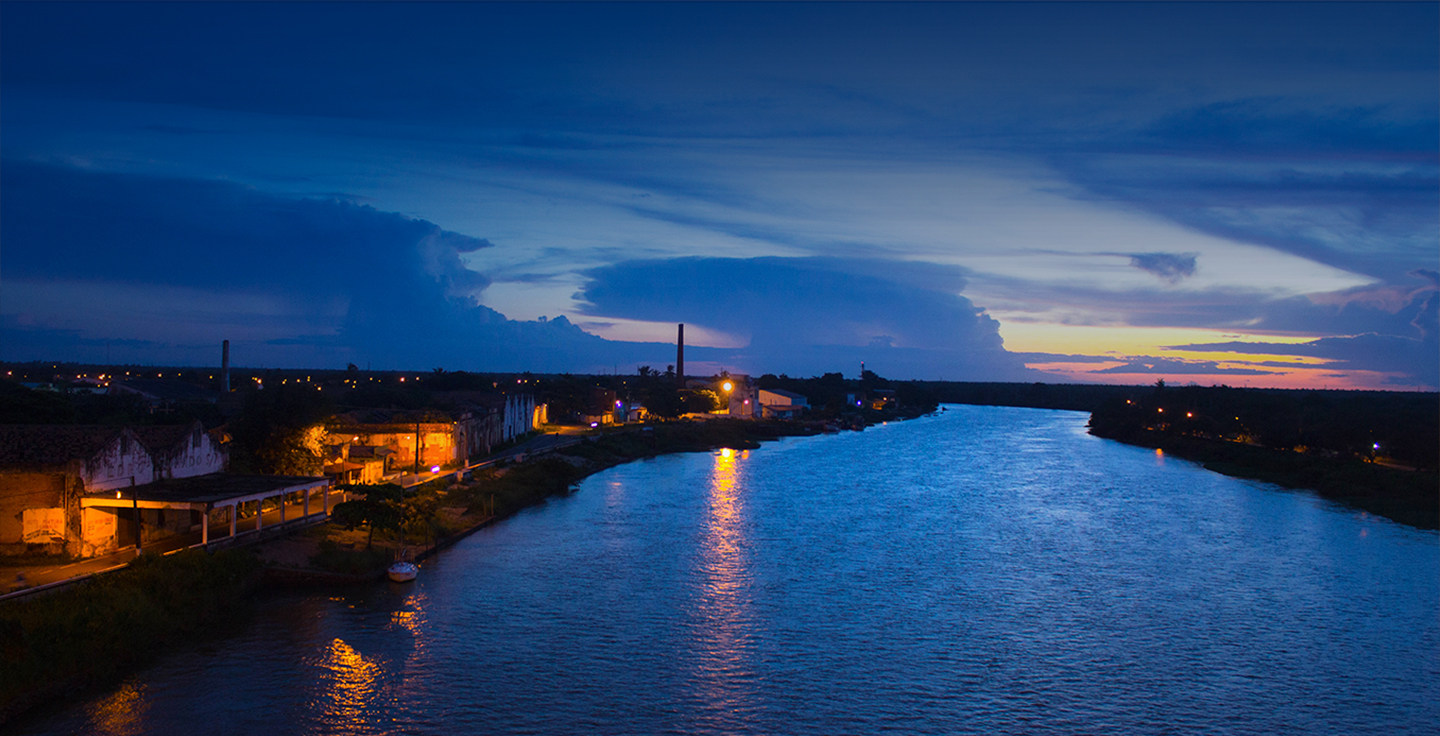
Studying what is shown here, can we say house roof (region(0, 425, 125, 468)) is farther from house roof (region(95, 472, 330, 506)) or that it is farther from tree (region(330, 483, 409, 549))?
tree (region(330, 483, 409, 549))

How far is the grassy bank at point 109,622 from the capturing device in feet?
48.2

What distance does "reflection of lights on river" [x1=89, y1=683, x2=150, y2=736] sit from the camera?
46.2 ft

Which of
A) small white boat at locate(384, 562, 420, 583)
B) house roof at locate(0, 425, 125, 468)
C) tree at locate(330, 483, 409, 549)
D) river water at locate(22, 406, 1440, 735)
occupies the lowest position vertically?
river water at locate(22, 406, 1440, 735)

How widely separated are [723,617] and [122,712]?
1245 cm

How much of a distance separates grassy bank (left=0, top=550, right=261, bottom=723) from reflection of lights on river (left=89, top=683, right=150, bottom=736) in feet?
2.61

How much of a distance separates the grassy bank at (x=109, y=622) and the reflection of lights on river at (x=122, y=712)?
80cm

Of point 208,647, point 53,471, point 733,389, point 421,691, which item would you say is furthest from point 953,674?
point 733,389

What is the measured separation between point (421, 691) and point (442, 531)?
45.7 ft

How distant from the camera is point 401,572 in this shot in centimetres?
2425

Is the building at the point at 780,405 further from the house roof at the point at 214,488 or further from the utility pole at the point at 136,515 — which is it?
the utility pole at the point at 136,515

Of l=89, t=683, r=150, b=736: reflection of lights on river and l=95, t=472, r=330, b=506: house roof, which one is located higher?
l=95, t=472, r=330, b=506: house roof

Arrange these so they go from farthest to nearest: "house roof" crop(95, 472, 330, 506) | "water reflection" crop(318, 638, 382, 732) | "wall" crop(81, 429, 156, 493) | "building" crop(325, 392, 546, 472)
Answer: "building" crop(325, 392, 546, 472), "house roof" crop(95, 472, 330, 506), "wall" crop(81, 429, 156, 493), "water reflection" crop(318, 638, 382, 732)

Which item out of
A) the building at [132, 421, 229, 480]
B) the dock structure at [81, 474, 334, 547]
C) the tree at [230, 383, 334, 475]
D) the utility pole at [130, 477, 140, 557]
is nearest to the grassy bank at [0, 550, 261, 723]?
the utility pole at [130, 477, 140, 557]

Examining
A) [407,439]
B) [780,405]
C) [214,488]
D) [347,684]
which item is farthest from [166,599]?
[780,405]
